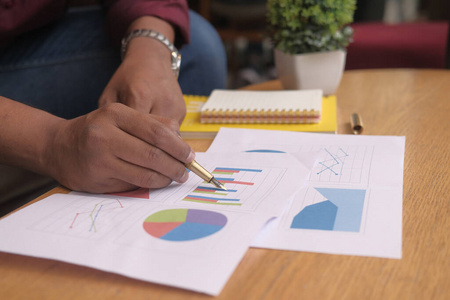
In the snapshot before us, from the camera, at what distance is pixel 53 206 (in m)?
0.51

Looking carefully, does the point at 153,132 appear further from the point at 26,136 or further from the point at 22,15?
the point at 22,15

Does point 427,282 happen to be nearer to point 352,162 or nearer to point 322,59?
point 352,162

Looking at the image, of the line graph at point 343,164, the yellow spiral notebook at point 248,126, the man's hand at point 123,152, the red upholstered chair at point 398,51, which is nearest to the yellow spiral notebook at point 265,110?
the yellow spiral notebook at point 248,126

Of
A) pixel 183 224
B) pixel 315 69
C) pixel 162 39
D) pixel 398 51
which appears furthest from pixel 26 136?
pixel 398 51

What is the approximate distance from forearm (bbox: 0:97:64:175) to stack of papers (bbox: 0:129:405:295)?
7cm

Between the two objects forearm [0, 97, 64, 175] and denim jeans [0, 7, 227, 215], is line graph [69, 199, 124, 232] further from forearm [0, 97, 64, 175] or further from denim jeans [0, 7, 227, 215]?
denim jeans [0, 7, 227, 215]

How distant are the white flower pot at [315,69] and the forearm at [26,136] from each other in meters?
0.54

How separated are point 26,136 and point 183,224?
0.26 metres

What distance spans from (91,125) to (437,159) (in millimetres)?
456

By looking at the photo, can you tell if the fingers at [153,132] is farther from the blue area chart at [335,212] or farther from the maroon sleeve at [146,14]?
the maroon sleeve at [146,14]

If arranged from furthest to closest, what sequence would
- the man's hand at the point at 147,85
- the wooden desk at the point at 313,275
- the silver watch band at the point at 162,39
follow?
the silver watch band at the point at 162,39 < the man's hand at the point at 147,85 < the wooden desk at the point at 313,275

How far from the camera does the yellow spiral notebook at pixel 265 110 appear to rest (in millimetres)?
778

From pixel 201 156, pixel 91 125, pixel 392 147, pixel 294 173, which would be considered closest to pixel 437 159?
pixel 392 147

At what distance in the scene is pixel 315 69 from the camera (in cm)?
96
